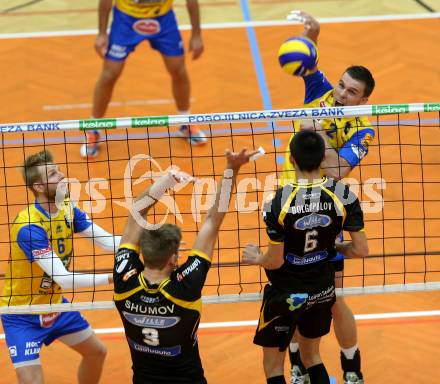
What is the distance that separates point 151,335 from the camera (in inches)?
221

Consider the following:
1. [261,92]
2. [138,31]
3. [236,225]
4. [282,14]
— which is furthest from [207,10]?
[236,225]

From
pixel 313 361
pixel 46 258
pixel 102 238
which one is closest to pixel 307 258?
pixel 313 361

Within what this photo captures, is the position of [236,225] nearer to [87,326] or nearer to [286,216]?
[87,326]

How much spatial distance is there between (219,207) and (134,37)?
5.43m

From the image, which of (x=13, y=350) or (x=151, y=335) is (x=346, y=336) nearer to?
(x=151, y=335)

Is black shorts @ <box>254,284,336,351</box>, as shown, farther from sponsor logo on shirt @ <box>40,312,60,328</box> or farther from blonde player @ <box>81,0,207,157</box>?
blonde player @ <box>81,0,207,157</box>

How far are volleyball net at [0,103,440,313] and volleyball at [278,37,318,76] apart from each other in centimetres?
64

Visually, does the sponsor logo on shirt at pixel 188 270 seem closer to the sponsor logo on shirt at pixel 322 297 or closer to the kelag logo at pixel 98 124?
the sponsor logo on shirt at pixel 322 297

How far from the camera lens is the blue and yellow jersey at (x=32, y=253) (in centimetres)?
661

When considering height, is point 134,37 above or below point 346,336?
above

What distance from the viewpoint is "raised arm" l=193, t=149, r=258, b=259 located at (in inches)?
226

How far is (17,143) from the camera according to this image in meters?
11.3

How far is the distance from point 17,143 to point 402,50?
5.79 metres

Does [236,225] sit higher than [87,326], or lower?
lower
